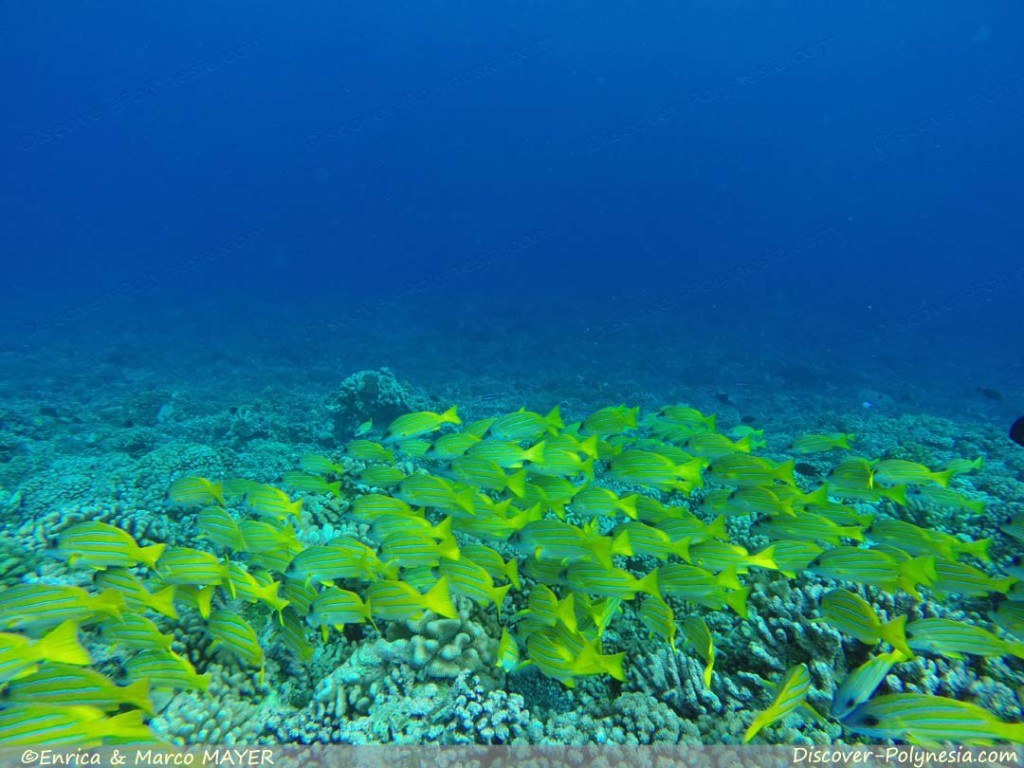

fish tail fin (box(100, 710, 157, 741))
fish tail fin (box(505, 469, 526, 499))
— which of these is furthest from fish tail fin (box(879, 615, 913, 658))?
fish tail fin (box(100, 710, 157, 741))

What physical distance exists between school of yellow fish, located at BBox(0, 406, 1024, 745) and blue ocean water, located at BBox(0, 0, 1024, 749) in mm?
5037

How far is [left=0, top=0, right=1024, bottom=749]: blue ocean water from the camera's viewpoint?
2106 cm

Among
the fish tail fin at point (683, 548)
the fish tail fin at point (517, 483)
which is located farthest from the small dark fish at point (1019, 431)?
the fish tail fin at point (517, 483)

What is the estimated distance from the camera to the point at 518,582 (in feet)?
12.8

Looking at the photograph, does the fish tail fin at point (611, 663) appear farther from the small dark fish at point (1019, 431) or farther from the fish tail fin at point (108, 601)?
the small dark fish at point (1019, 431)

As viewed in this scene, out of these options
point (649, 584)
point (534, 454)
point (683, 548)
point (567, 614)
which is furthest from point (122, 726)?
point (534, 454)

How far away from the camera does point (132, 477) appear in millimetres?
8102

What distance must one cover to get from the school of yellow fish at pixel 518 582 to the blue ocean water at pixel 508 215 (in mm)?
5037

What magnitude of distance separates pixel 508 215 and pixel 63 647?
150684 mm

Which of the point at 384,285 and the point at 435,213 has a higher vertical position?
the point at 435,213

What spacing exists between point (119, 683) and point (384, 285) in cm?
6473

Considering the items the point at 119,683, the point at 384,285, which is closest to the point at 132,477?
the point at 119,683

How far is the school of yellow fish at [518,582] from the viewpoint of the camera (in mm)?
2295

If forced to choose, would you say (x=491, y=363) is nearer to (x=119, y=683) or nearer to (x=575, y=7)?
(x=119, y=683)
